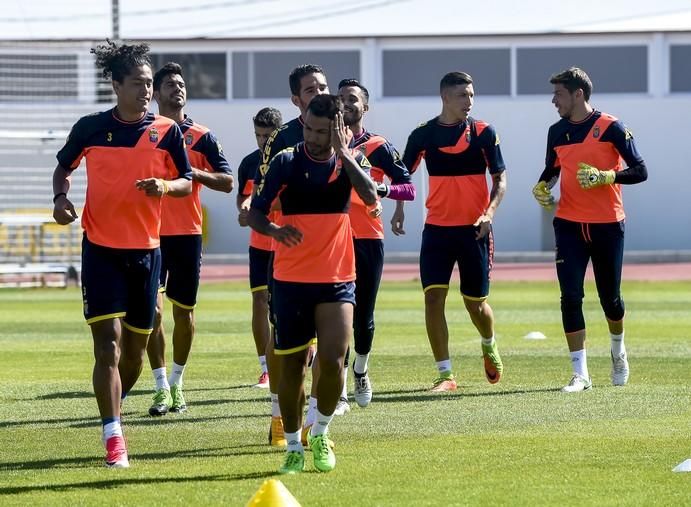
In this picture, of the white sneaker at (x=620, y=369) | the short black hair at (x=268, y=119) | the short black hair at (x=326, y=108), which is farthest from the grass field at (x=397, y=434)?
the short black hair at (x=268, y=119)

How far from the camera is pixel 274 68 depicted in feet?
149

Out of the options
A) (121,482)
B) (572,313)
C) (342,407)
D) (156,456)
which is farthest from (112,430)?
(572,313)

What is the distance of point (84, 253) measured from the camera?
906 cm

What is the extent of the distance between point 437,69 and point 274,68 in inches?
197

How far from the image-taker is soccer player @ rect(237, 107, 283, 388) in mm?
12711

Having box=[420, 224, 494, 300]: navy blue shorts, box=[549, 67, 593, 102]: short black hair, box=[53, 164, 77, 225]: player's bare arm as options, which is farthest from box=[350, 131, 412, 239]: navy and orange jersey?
box=[549, 67, 593, 102]: short black hair

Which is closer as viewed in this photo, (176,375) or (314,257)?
(314,257)

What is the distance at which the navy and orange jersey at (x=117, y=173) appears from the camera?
→ 9023mm

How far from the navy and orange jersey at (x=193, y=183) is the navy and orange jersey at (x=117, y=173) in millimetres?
2134

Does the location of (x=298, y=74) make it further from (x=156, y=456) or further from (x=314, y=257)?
(x=156, y=456)

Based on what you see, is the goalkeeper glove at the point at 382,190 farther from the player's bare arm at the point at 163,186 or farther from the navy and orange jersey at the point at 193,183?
the navy and orange jersey at the point at 193,183

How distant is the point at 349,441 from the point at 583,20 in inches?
1465

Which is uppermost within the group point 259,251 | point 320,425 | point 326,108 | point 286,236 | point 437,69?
point 437,69

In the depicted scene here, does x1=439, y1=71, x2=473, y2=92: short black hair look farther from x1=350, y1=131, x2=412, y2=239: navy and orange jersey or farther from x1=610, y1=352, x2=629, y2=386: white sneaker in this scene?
x1=610, y1=352, x2=629, y2=386: white sneaker
